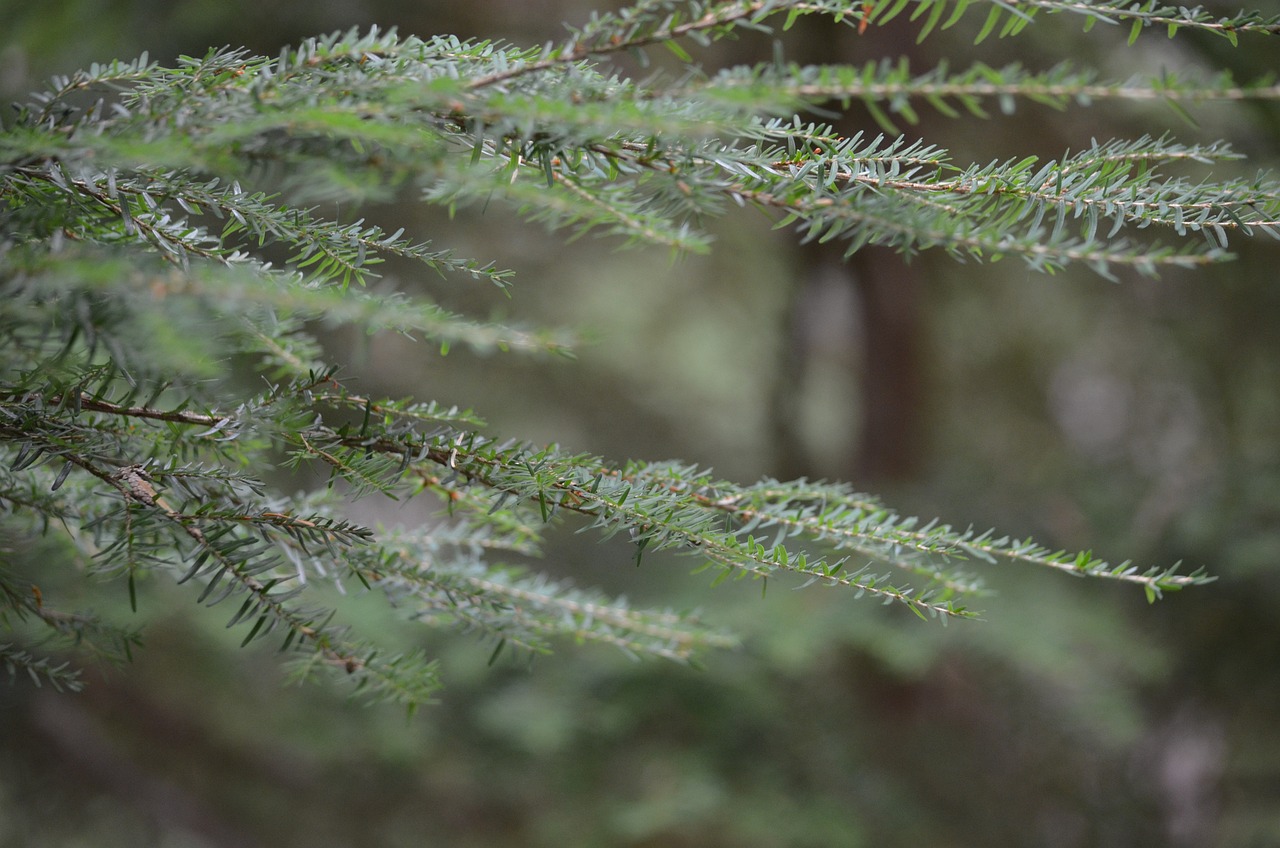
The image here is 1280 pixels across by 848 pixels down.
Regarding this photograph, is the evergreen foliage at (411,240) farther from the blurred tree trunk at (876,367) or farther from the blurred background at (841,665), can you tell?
→ the blurred tree trunk at (876,367)

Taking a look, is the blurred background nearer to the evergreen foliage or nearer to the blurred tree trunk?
the blurred tree trunk

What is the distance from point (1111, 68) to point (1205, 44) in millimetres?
634

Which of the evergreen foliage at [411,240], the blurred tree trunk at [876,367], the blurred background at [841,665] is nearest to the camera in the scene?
the evergreen foliage at [411,240]

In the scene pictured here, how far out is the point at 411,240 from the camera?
2.01 ft

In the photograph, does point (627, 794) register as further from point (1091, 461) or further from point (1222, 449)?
point (1222, 449)

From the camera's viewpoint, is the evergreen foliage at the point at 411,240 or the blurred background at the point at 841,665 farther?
the blurred background at the point at 841,665

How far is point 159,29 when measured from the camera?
7.71ft

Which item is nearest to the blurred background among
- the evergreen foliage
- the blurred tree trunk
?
the blurred tree trunk

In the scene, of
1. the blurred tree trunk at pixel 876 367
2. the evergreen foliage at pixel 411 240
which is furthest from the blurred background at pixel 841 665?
the evergreen foliage at pixel 411 240

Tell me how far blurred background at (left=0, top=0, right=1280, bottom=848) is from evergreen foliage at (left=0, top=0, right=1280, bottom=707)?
1.34 meters

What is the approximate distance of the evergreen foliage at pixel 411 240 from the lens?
1.47 ft

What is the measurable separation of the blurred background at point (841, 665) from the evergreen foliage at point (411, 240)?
1336 millimetres

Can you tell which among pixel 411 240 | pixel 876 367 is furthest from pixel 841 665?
pixel 411 240

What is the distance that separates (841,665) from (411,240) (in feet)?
8.89
